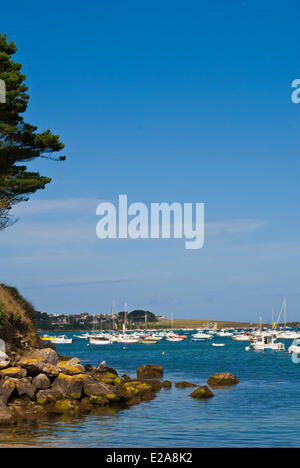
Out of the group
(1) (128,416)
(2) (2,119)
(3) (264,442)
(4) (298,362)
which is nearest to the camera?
(3) (264,442)

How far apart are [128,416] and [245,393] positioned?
1721 centimetres

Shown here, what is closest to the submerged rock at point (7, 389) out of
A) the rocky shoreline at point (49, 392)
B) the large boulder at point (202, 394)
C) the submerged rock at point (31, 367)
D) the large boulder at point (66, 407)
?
the rocky shoreline at point (49, 392)

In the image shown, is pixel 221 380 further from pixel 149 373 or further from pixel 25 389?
pixel 25 389

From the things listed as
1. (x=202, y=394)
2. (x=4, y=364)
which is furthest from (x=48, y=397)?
(x=202, y=394)

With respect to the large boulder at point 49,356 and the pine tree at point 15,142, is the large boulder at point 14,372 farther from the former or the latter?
the pine tree at point 15,142

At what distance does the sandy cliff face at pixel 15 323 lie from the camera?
1610 inches

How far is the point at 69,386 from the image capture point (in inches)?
1420

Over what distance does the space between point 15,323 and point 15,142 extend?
14.3m

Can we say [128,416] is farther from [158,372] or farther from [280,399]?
[158,372]

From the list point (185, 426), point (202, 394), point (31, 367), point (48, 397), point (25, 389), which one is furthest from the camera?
point (202, 394)

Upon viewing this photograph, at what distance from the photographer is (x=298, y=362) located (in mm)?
92375

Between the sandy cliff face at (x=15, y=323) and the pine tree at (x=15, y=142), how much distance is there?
242 inches

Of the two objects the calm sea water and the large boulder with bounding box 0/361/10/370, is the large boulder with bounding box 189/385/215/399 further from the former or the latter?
the large boulder with bounding box 0/361/10/370

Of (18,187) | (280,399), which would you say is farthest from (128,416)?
(18,187)
